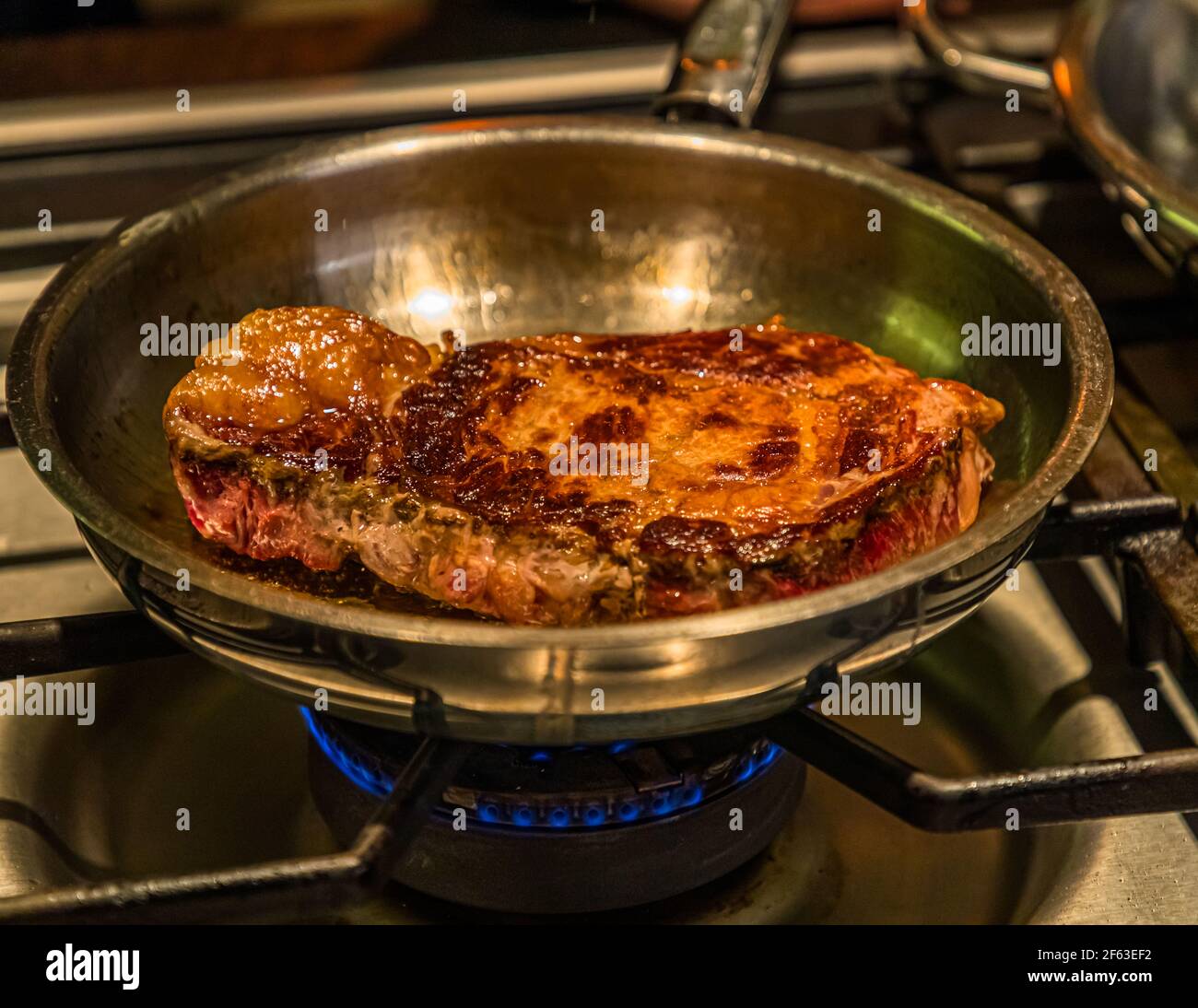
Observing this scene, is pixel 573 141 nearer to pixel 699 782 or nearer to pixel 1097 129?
pixel 1097 129

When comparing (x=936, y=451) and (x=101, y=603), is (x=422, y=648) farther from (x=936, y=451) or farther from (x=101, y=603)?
(x=101, y=603)

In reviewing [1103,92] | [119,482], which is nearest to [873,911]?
[119,482]

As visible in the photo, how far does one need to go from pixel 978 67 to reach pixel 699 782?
1149 millimetres

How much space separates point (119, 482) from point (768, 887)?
77cm

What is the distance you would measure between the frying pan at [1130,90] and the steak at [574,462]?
17.7 inches

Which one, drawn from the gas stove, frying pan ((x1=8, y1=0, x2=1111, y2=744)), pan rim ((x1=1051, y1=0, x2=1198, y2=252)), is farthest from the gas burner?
pan rim ((x1=1051, y1=0, x2=1198, y2=252))

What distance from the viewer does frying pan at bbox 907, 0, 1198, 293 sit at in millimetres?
1592

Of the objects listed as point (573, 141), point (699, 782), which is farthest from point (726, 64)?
point (699, 782)

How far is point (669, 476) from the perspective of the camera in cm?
124

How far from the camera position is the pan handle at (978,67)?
1.85 metres

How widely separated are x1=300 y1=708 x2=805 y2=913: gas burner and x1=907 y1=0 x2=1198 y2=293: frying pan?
31.7 inches

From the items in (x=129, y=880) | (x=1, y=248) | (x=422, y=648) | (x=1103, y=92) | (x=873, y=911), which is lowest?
(x=873, y=911)

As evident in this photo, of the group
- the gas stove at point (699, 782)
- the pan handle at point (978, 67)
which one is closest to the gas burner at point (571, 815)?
the gas stove at point (699, 782)

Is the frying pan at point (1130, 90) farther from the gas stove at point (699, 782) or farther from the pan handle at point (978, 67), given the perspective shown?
the gas stove at point (699, 782)
